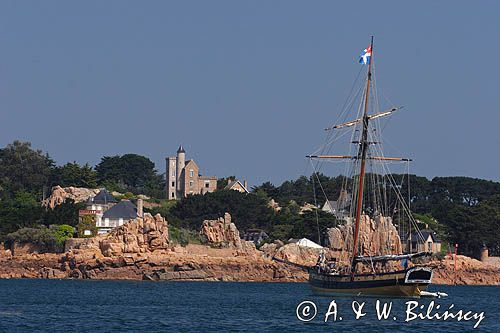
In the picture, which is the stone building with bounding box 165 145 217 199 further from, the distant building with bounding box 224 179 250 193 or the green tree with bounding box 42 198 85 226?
the green tree with bounding box 42 198 85 226

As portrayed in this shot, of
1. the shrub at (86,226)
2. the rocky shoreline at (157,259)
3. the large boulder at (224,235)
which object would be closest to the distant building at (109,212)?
the shrub at (86,226)

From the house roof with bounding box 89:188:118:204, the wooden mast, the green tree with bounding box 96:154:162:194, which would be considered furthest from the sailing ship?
the green tree with bounding box 96:154:162:194

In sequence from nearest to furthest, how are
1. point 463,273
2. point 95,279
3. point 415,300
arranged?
1. point 415,300
2. point 95,279
3. point 463,273

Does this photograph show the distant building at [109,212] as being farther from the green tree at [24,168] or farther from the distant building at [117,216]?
the green tree at [24,168]

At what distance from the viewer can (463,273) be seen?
405ft

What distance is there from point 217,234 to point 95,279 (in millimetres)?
17693

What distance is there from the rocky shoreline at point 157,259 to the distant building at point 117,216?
439 inches

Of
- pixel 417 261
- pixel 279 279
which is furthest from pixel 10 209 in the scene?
pixel 417 261

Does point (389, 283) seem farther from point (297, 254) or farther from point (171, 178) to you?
point (171, 178)

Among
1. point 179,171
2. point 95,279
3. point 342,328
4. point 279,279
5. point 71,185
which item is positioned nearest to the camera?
point 342,328

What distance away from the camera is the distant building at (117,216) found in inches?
4948

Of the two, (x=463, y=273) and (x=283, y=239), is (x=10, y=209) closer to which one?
(x=283, y=239)

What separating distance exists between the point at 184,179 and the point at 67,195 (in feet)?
112

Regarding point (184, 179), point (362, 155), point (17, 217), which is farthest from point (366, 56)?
point (184, 179)
